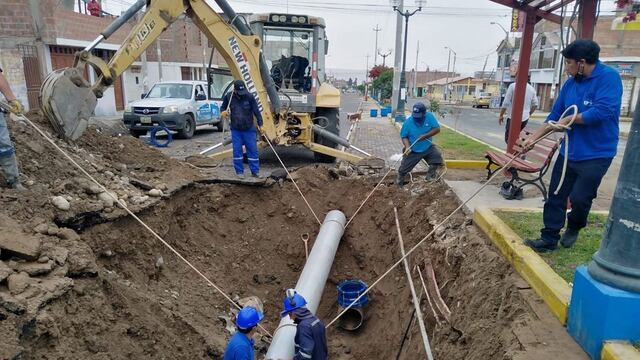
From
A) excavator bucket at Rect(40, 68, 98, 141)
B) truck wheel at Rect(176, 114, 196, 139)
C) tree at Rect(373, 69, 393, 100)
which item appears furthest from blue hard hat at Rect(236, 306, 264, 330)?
tree at Rect(373, 69, 393, 100)

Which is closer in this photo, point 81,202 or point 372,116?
point 81,202

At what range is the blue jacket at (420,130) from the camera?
7.21 meters

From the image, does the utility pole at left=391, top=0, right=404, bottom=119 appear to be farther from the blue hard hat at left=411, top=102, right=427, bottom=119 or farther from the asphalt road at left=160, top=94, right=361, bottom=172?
the blue hard hat at left=411, top=102, right=427, bottom=119

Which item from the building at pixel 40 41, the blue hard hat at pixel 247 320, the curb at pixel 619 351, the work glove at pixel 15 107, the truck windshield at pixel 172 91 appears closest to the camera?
the curb at pixel 619 351

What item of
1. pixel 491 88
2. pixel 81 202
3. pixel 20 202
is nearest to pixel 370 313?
pixel 81 202

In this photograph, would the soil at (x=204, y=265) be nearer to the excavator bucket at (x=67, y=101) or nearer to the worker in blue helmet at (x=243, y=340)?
the excavator bucket at (x=67, y=101)

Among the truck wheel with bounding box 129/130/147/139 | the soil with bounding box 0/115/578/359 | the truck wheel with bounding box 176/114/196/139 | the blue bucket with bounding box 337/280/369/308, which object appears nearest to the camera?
the soil with bounding box 0/115/578/359

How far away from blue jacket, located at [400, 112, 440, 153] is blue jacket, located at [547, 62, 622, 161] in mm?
3349

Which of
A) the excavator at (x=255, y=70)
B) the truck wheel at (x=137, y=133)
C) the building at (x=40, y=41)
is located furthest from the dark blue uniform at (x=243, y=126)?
the building at (x=40, y=41)

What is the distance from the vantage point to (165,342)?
163 inches

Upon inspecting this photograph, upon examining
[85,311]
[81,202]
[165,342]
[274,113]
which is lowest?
[165,342]

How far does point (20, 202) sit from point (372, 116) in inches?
870

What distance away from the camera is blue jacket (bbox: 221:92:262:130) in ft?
26.3

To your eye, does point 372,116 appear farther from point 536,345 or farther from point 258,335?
point 536,345
